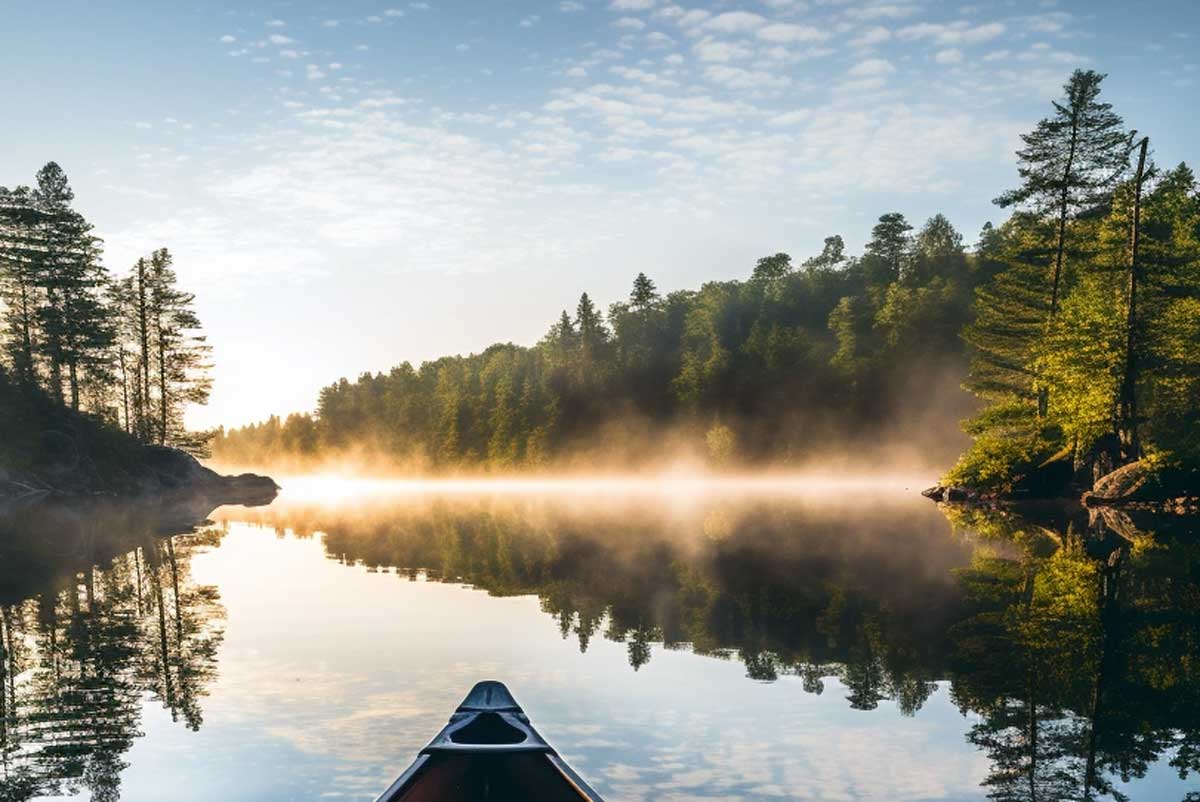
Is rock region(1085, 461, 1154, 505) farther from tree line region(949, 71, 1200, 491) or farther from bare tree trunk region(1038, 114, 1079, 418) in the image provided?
bare tree trunk region(1038, 114, 1079, 418)

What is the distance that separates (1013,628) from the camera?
44.8 ft

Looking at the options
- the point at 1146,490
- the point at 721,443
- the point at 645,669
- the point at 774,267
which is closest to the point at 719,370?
the point at 721,443

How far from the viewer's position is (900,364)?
10281 centimetres

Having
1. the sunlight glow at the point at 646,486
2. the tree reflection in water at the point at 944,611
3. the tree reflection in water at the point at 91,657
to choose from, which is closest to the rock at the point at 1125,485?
the tree reflection in water at the point at 944,611

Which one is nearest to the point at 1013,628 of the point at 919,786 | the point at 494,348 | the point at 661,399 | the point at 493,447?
the point at 919,786

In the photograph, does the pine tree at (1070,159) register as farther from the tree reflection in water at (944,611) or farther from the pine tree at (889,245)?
the pine tree at (889,245)

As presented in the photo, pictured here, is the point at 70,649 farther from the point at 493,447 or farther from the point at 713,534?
the point at 493,447

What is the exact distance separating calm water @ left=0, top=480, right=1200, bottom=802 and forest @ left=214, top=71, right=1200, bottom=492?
20517 millimetres

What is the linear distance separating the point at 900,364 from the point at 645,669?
324ft

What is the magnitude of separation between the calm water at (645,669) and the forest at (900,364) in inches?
808

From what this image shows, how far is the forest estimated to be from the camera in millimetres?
42656

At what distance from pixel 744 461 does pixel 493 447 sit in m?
43.1

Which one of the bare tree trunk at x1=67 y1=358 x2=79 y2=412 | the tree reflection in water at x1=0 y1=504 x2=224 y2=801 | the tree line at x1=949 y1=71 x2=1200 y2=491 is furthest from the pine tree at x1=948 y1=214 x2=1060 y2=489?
the bare tree trunk at x1=67 y1=358 x2=79 y2=412

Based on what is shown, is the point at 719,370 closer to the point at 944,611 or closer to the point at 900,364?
the point at 900,364
